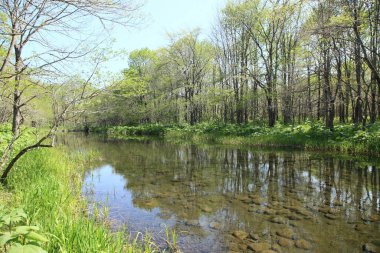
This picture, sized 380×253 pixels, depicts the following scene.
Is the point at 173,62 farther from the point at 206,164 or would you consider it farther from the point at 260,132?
the point at 206,164

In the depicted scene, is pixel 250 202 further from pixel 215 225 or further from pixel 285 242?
pixel 285 242

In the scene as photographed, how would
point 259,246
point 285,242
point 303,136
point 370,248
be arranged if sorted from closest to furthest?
point 370,248 < point 259,246 < point 285,242 < point 303,136

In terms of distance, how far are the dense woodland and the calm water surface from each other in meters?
4.83

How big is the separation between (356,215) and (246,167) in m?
6.46

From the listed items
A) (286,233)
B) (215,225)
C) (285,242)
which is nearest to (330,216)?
(286,233)

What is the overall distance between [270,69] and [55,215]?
24136 millimetres

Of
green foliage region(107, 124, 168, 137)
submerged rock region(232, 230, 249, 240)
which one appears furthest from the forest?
green foliage region(107, 124, 168, 137)

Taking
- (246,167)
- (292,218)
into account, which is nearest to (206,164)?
(246,167)

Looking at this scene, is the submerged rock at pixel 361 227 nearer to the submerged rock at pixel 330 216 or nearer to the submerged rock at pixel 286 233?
the submerged rock at pixel 330 216

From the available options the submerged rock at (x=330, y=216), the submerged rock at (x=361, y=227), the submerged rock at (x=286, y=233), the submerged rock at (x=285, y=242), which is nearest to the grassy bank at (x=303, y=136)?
the submerged rock at (x=330, y=216)

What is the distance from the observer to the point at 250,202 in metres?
7.81

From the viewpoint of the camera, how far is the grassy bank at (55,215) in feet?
10.9

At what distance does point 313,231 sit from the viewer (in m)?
5.79

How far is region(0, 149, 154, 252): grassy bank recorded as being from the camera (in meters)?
3.33
